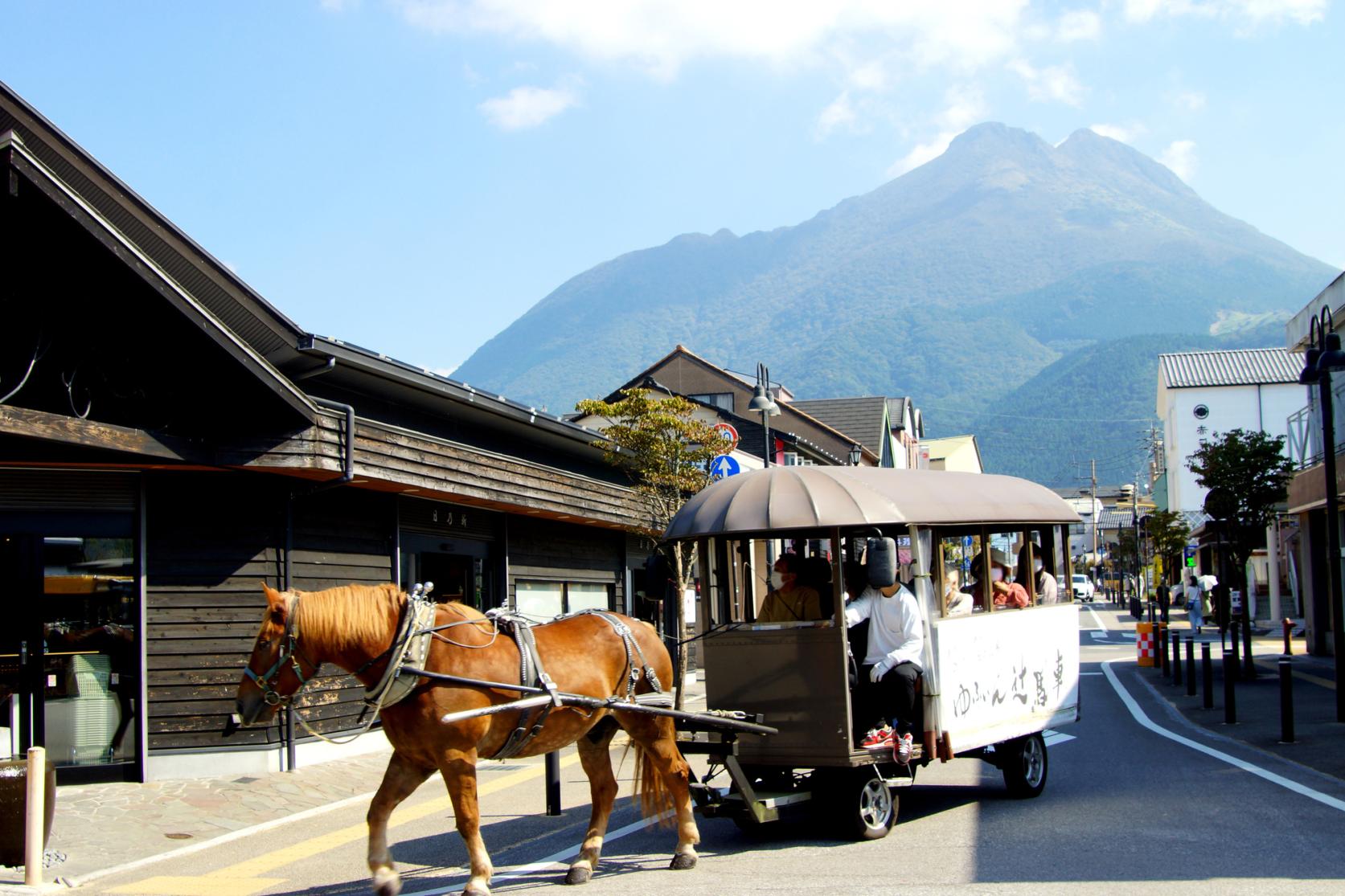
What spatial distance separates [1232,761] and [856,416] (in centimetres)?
5541

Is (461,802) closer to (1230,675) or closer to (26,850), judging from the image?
(26,850)

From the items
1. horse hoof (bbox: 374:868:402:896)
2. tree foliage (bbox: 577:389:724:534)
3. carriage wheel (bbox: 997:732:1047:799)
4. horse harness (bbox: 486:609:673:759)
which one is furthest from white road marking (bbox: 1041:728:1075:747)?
horse hoof (bbox: 374:868:402:896)

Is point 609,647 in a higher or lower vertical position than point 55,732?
higher

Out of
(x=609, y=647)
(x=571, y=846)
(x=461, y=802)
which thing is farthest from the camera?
(x=571, y=846)

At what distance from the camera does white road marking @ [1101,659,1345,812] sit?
10.7 m

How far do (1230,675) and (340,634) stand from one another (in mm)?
13844

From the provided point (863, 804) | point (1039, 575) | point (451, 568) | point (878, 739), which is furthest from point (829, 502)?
point (451, 568)

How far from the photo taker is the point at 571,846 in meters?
9.66

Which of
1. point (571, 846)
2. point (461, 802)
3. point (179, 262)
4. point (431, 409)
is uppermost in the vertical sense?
point (179, 262)

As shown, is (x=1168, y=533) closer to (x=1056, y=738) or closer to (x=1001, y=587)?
(x=1056, y=738)

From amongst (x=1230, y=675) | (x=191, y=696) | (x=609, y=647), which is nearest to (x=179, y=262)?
→ (x=191, y=696)

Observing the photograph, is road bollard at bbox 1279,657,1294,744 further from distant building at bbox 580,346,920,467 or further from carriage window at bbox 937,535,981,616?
distant building at bbox 580,346,920,467

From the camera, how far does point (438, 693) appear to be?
769cm

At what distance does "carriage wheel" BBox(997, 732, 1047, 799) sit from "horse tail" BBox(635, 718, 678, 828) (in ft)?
11.0
